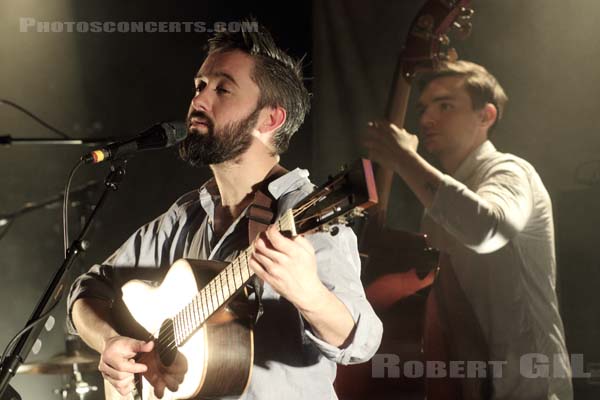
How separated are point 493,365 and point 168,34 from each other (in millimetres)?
2321

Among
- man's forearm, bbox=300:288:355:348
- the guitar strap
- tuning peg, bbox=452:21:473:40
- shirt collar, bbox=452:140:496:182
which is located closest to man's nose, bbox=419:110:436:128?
shirt collar, bbox=452:140:496:182

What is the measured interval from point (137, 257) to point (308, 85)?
53.8 inches

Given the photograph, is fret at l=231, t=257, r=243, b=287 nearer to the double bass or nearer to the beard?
the beard

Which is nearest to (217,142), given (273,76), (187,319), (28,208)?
(273,76)

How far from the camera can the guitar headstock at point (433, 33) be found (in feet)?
9.49

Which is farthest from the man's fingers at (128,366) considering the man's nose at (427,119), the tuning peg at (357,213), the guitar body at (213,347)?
the man's nose at (427,119)

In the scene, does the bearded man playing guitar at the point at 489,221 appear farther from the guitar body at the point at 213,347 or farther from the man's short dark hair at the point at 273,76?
the guitar body at the point at 213,347

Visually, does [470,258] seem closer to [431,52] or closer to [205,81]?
[431,52]

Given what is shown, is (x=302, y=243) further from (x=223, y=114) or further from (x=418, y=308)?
(x=418, y=308)

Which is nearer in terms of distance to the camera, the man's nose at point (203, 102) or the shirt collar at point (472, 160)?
the man's nose at point (203, 102)

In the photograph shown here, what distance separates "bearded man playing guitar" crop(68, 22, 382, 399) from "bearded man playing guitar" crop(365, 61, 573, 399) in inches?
34.0

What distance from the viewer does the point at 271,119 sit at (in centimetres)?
237

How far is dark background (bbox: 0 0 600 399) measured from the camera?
3035 mm

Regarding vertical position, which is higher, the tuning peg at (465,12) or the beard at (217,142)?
the tuning peg at (465,12)
